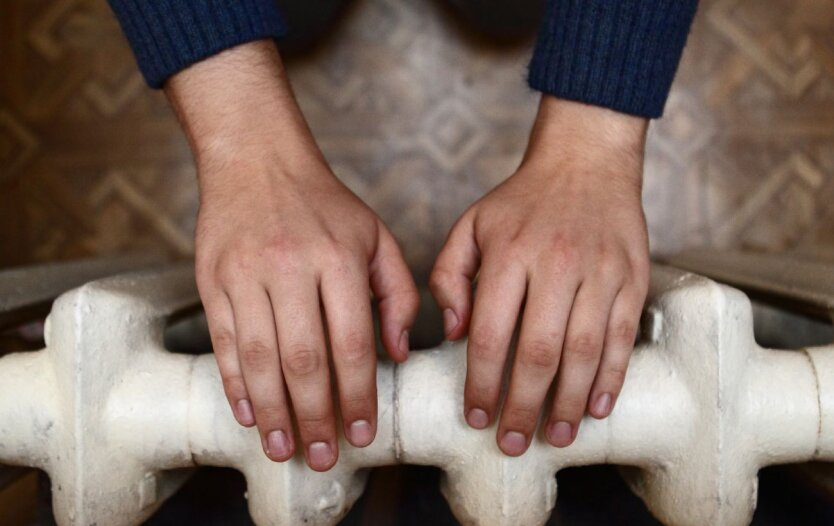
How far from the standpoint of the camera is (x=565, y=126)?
484 mm

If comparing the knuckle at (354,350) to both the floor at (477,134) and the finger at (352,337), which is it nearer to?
the finger at (352,337)

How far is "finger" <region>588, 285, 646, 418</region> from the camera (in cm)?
42

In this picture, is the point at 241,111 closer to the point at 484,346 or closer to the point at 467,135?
the point at 484,346

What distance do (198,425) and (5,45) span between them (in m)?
0.81

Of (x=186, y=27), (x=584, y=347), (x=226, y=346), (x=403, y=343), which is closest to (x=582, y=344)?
(x=584, y=347)

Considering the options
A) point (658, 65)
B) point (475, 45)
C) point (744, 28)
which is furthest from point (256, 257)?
point (744, 28)

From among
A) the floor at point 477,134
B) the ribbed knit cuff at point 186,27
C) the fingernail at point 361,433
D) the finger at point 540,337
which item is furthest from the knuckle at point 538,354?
the floor at point 477,134

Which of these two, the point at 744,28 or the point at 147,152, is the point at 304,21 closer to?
the point at 147,152

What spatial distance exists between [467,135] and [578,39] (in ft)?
1.55

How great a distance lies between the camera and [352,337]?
1.32 ft

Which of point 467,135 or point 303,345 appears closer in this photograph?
point 303,345

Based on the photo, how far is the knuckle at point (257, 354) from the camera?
15.6 inches

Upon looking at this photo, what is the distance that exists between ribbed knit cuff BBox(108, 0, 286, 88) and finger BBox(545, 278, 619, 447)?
0.29 metres

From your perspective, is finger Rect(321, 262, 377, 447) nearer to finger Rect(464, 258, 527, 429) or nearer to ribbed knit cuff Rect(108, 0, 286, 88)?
finger Rect(464, 258, 527, 429)
